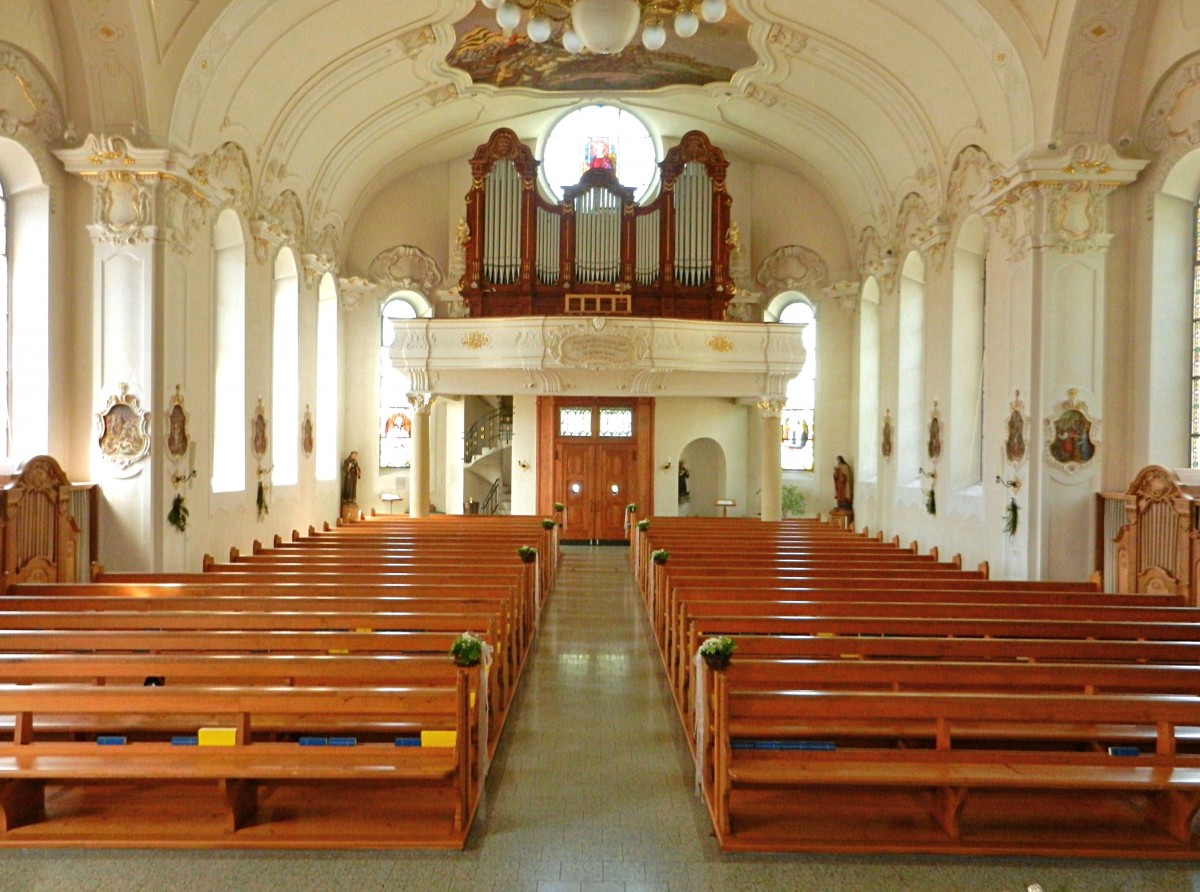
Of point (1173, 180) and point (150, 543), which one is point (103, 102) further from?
point (1173, 180)

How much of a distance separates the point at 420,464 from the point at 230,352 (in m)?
5.75

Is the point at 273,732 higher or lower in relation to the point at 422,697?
lower

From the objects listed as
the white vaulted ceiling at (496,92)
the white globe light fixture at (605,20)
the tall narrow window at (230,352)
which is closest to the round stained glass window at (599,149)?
the white vaulted ceiling at (496,92)

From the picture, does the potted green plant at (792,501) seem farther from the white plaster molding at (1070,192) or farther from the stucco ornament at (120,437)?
the stucco ornament at (120,437)

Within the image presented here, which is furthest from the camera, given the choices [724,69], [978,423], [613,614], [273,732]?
[724,69]

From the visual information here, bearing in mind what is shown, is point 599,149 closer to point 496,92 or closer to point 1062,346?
point 496,92

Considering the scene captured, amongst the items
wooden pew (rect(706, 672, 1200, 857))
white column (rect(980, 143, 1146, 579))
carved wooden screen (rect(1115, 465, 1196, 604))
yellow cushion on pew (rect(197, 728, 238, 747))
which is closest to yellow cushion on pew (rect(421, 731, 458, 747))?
yellow cushion on pew (rect(197, 728, 238, 747))

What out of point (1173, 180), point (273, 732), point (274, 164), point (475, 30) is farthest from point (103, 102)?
point (1173, 180)

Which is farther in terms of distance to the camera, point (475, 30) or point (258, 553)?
point (475, 30)

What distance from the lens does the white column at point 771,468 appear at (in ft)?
60.3

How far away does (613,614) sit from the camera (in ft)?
38.7

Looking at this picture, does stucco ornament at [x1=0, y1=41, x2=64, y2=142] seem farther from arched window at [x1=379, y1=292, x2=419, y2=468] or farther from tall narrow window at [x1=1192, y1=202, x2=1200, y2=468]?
tall narrow window at [x1=1192, y1=202, x2=1200, y2=468]

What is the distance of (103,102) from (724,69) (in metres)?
10.5

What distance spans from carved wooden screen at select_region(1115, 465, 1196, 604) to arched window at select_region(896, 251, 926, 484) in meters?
6.25
